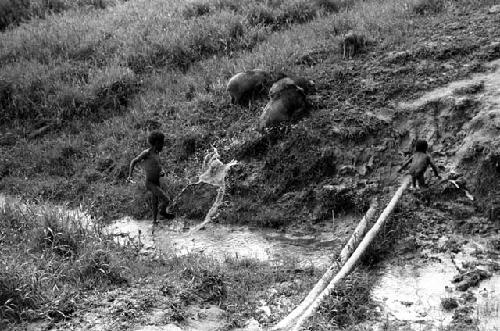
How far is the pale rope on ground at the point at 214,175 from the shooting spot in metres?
9.50

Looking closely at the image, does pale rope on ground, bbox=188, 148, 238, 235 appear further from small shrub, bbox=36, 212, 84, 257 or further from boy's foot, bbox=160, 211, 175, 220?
small shrub, bbox=36, 212, 84, 257

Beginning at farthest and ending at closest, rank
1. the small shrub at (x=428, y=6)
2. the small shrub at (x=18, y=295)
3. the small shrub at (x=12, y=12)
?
the small shrub at (x=12, y=12) < the small shrub at (x=428, y=6) < the small shrub at (x=18, y=295)

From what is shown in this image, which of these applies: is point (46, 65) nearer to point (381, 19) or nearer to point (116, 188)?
point (116, 188)

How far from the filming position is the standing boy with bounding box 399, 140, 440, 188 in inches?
304

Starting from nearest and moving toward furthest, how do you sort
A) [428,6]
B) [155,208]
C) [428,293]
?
[428,293]
[155,208]
[428,6]

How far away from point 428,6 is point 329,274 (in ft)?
26.4

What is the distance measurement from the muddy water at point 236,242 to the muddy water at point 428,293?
95 centimetres

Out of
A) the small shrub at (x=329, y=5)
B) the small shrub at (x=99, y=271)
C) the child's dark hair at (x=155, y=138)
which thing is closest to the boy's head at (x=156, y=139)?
the child's dark hair at (x=155, y=138)

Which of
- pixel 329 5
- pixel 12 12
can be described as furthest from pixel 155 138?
pixel 12 12

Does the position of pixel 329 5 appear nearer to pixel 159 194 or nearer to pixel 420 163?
pixel 159 194

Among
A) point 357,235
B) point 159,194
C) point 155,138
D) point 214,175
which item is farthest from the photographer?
point 214,175

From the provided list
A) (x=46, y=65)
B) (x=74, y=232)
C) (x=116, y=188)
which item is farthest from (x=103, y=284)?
(x=46, y=65)

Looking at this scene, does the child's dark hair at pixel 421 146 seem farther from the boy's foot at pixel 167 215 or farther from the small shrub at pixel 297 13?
the small shrub at pixel 297 13

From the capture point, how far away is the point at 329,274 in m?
6.77
